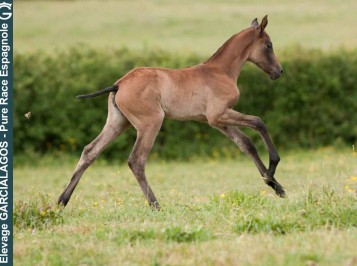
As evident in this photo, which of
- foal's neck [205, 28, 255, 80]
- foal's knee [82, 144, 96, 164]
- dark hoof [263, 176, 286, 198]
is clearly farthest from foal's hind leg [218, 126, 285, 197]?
foal's knee [82, 144, 96, 164]

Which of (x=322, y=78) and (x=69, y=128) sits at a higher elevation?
(x=322, y=78)

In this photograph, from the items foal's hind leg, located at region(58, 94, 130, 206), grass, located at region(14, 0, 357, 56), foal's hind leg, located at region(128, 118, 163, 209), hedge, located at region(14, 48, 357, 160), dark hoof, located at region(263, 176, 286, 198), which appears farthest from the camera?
grass, located at region(14, 0, 357, 56)

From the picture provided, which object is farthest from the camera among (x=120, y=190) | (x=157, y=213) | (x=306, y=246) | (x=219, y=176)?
(x=219, y=176)

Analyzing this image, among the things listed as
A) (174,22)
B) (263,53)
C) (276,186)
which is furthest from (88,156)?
(174,22)

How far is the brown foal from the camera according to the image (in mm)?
9906

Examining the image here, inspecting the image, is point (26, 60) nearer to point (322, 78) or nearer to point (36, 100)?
point (36, 100)

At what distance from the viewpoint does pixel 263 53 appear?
11.1 m

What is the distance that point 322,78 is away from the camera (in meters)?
19.3

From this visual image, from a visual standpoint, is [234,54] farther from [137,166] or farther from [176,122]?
[176,122]

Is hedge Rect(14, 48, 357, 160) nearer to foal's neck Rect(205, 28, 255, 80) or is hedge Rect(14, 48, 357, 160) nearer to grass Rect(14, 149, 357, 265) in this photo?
foal's neck Rect(205, 28, 255, 80)

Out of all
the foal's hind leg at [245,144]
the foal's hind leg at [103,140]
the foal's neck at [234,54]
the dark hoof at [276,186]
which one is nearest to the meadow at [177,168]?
the dark hoof at [276,186]

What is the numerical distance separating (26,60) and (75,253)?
12.7 m

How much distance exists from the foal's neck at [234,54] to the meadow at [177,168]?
1708mm

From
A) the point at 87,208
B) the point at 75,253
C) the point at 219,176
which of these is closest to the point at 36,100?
the point at 219,176
